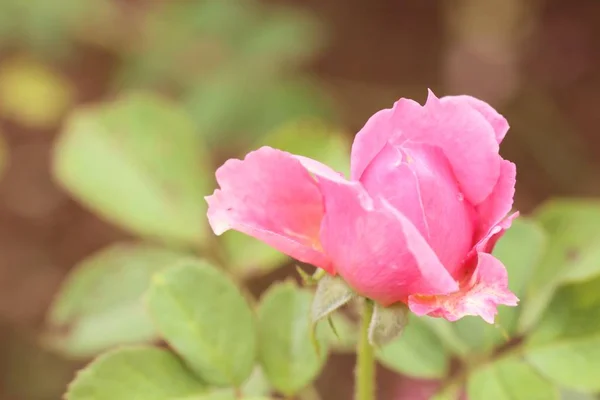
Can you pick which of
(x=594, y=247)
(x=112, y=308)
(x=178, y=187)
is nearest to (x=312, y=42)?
(x=178, y=187)

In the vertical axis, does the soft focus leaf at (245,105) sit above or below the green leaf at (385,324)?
below

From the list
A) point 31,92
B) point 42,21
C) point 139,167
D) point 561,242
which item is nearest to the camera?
point 561,242

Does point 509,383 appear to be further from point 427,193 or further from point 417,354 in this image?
point 427,193

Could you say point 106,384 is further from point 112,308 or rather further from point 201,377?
point 112,308

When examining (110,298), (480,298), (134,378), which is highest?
(480,298)

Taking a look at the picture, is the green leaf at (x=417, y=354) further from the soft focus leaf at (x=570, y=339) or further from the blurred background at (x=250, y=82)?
the blurred background at (x=250, y=82)

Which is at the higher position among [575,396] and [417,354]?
[417,354]

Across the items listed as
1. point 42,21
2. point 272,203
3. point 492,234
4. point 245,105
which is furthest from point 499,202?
point 42,21

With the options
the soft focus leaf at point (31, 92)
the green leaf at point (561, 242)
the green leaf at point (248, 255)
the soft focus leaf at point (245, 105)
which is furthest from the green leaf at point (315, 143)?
the soft focus leaf at point (31, 92)
